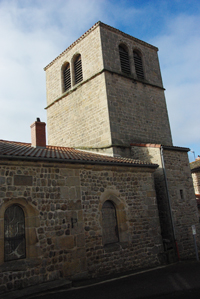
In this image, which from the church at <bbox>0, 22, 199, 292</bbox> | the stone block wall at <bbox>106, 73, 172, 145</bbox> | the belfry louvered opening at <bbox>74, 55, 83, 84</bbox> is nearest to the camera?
the church at <bbox>0, 22, 199, 292</bbox>

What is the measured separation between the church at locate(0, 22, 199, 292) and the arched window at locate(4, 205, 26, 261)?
25 mm

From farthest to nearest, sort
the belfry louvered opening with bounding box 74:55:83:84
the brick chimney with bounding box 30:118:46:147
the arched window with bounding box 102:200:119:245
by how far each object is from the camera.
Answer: the belfry louvered opening with bounding box 74:55:83:84, the brick chimney with bounding box 30:118:46:147, the arched window with bounding box 102:200:119:245

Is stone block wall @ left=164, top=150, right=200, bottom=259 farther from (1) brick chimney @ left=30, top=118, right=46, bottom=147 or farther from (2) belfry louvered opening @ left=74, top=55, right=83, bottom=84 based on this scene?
(2) belfry louvered opening @ left=74, top=55, right=83, bottom=84

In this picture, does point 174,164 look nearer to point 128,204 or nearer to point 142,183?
point 142,183

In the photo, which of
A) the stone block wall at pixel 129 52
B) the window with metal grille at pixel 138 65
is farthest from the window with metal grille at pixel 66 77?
Answer: the window with metal grille at pixel 138 65

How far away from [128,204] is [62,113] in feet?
25.6

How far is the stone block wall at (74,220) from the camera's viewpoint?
6.62 meters

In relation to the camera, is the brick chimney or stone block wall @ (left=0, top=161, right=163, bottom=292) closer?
stone block wall @ (left=0, top=161, right=163, bottom=292)

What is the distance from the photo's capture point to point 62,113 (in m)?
14.9

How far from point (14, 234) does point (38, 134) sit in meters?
4.53

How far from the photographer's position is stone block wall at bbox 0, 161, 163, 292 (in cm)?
662

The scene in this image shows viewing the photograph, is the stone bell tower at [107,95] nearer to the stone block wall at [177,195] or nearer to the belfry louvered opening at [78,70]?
the belfry louvered opening at [78,70]

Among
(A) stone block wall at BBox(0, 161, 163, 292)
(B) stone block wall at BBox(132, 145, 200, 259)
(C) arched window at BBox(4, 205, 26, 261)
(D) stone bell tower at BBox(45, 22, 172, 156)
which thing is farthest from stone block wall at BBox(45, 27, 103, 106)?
(C) arched window at BBox(4, 205, 26, 261)

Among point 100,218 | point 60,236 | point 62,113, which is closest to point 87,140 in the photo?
point 62,113
